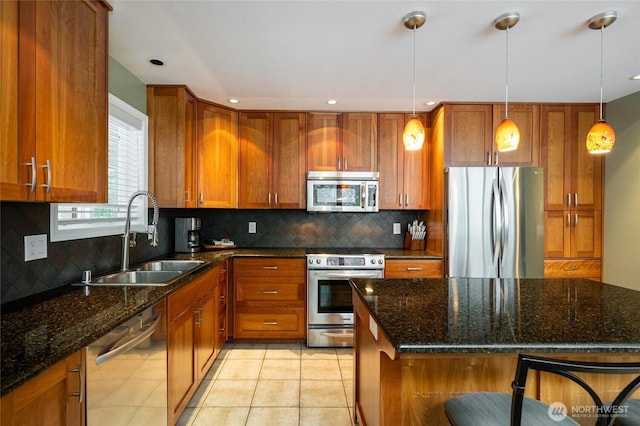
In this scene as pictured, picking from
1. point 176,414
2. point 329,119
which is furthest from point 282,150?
point 176,414

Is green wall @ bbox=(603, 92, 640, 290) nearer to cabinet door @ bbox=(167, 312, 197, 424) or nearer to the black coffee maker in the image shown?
cabinet door @ bbox=(167, 312, 197, 424)

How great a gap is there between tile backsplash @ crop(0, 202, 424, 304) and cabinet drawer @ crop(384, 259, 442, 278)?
0.67m

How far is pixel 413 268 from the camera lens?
320 centimetres

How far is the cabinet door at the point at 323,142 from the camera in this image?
353 cm

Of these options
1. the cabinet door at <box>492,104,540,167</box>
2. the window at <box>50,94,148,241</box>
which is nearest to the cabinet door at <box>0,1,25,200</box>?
the window at <box>50,94,148,241</box>

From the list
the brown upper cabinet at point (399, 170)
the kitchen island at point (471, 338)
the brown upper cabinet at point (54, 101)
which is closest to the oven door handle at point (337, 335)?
the kitchen island at point (471, 338)

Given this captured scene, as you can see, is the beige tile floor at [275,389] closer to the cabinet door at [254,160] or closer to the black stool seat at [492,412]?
the black stool seat at [492,412]

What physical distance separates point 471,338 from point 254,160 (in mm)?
2926

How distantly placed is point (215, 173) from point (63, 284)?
5.69ft

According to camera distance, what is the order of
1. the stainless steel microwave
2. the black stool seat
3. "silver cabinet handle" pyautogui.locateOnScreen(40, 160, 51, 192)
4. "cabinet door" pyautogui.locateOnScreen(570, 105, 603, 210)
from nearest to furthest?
the black stool seat < "silver cabinet handle" pyautogui.locateOnScreen(40, 160, 51, 192) < "cabinet door" pyautogui.locateOnScreen(570, 105, 603, 210) < the stainless steel microwave

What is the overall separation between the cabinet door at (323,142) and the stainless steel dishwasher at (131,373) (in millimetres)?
2254

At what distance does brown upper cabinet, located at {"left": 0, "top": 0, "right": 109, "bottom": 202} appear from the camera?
1156 mm

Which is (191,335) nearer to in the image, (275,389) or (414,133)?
(275,389)

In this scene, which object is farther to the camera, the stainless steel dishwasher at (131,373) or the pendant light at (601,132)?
the pendant light at (601,132)
